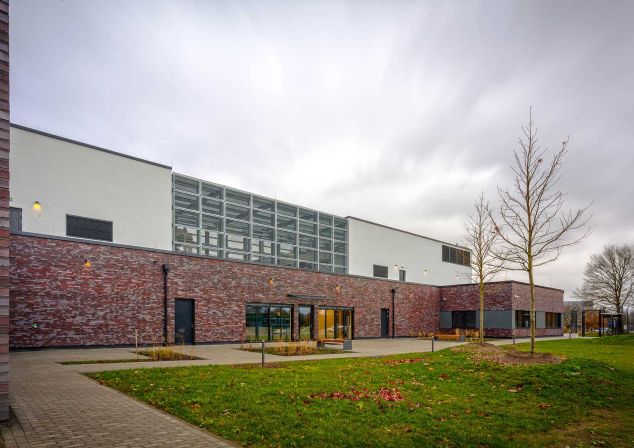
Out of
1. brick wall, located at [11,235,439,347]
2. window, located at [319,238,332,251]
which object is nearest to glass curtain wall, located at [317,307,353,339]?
brick wall, located at [11,235,439,347]

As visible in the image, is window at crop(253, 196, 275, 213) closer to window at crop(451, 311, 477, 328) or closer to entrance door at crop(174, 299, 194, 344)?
entrance door at crop(174, 299, 194, 344)

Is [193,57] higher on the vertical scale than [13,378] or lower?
higher

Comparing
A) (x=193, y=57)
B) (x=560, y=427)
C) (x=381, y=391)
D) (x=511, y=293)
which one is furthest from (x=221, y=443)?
(x=511, y=293)

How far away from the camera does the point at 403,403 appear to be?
8.60 metres

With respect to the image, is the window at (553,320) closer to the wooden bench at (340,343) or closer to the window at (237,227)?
the wooden bench at (340,343)

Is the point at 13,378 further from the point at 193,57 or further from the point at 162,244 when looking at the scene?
the point at 162,244

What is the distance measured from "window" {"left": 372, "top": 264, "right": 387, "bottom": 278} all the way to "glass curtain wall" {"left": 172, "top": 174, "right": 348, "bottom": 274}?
13.4ft

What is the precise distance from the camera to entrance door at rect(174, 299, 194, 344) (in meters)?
22.9

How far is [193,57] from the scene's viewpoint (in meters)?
15.2

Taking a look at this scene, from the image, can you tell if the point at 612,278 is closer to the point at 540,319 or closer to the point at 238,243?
the point at 540,319

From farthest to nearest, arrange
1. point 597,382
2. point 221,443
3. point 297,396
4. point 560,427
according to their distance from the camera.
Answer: point 597,382, point 297,396, point 560,427, point 221,443

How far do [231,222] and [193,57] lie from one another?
67.6 ft

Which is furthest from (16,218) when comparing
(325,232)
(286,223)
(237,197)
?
(325,232)

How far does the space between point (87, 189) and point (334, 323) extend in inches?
740
